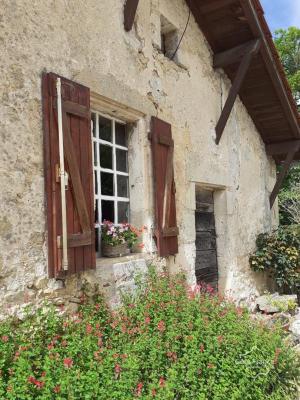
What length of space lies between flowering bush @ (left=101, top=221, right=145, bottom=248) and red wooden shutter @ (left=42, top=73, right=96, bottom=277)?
46cm

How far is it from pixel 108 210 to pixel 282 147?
533 centimetres

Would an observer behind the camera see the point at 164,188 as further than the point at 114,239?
Yes

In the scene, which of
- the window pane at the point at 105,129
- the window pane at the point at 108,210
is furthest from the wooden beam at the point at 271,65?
the window pane at the point at 108,210

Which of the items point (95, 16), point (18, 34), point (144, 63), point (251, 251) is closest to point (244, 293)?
point (251, 251)

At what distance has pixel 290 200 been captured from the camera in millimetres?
11234

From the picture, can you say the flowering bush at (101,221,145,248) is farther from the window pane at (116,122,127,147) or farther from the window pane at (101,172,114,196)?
the window pane at (116,122,127,147)

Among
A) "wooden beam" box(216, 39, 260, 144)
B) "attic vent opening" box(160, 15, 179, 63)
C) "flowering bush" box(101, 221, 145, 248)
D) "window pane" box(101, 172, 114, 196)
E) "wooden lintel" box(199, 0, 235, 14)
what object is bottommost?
"flowering bush" box(101, 221, 145, 248)

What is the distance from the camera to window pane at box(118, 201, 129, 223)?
406 centimetres

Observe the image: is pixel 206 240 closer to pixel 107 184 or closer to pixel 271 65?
pixel 107 184

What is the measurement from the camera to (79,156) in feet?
10.2

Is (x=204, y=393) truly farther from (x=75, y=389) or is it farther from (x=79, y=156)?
(x=79, y=156)

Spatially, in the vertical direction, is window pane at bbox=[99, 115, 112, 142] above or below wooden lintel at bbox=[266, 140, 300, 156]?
below

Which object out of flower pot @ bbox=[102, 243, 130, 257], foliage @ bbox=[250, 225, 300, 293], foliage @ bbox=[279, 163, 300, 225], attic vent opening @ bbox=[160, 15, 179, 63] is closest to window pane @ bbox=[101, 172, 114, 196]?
flower pot @ bbox=[102, 243, 130, 257]

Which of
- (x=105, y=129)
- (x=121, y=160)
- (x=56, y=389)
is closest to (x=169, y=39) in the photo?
(x=105, y=129)
